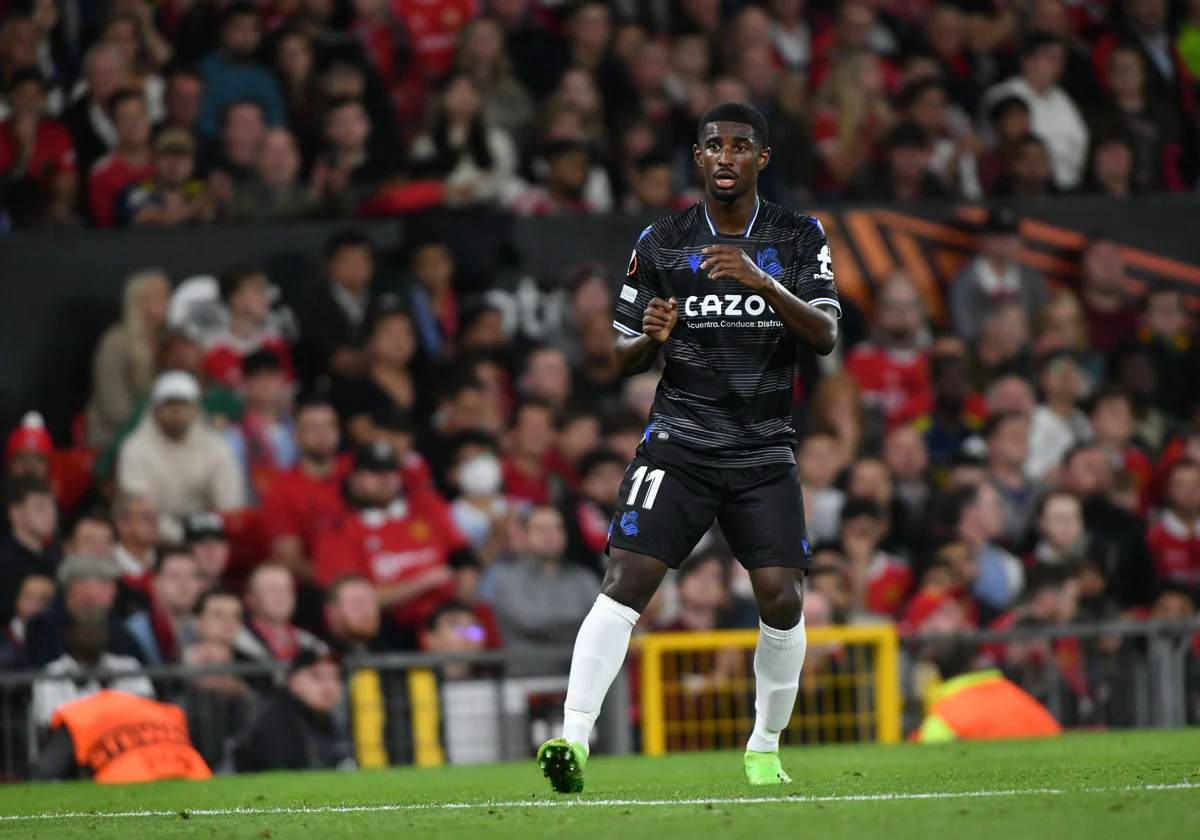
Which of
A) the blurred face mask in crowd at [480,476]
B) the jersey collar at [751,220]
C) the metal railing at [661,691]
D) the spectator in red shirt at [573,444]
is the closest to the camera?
the jersey collar at [751,220]

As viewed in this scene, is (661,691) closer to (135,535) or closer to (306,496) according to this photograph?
(306,496)

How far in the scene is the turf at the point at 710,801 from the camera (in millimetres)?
5562

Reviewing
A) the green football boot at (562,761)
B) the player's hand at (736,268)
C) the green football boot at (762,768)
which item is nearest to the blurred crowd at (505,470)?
the green football boot at (762,768)

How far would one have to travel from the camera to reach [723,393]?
712cm

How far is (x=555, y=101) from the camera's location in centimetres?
1495

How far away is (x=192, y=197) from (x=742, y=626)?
490cm

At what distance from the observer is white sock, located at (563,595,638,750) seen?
22.5ft

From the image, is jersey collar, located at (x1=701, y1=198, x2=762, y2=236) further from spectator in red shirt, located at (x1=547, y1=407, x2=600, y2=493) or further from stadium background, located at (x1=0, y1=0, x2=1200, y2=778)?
spectator in red shirt, located at (x1=547, y1=407, x2=600, y2=493)

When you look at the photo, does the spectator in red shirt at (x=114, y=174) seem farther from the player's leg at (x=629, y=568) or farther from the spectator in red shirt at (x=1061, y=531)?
the player's leg at (x=629, y=568)

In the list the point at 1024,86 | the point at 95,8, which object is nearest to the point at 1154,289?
the point at 1024,86

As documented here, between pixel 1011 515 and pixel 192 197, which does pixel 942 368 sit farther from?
pixel 192 197

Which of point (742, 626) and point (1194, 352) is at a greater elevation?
point (1194, 352)

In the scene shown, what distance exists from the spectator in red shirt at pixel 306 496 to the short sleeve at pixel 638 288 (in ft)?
17.9

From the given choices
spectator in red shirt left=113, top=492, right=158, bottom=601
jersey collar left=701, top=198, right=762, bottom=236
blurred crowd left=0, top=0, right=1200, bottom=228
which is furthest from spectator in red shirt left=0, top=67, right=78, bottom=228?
jersey collar left=701, top=198, right=762, bottom=236
